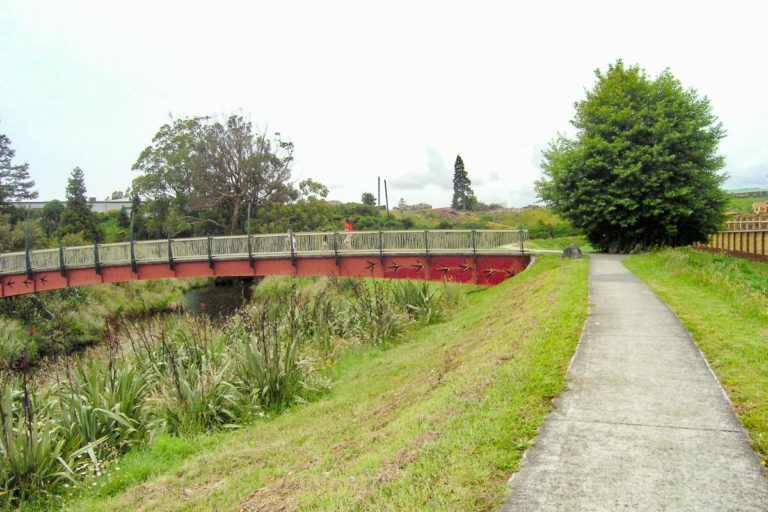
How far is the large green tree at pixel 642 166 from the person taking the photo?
68.8 ft

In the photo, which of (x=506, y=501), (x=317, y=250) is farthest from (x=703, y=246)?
(x=506, y=501)

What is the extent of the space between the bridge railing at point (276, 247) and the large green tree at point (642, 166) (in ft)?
12.9

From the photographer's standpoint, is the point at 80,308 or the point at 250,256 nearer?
the point at 250,256

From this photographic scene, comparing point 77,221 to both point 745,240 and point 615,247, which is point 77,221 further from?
point 745,240

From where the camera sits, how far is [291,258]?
23812mm

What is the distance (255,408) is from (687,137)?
2091 cm

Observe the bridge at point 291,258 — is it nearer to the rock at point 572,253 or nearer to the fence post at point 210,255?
the fence post at point 210,255

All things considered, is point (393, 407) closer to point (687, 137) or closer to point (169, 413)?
point (169, 413)

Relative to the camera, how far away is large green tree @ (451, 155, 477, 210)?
282 ft

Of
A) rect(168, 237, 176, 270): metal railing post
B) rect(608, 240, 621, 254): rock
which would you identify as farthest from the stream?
rect(608, 240, 621, 254): rock

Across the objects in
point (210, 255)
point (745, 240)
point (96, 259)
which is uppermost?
point (745, 240)

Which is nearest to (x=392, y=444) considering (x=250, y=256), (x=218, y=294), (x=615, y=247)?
(x=250, y=256)

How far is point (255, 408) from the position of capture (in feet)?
25.3

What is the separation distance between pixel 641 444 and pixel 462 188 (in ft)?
278
